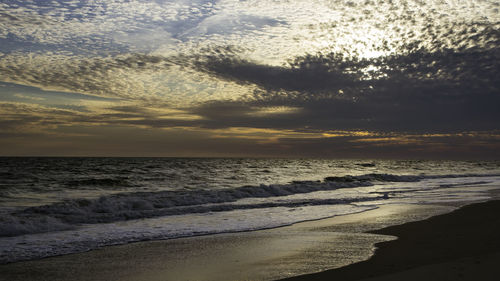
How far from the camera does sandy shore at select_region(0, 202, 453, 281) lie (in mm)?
6449

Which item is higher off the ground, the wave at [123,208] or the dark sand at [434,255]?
the dark sand at [434,255]

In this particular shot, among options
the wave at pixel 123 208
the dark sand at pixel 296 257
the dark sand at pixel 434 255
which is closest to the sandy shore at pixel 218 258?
the dark sand at pixel 296 257

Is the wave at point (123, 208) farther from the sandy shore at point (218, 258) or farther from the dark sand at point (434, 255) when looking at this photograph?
the dark sand at point (434, 255)

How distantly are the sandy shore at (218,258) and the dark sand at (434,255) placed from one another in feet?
1.40

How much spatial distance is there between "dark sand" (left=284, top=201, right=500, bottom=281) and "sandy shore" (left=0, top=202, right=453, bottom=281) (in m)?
0.43

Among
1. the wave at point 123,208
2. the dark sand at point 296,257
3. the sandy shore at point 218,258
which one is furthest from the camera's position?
the wave at point 123,208

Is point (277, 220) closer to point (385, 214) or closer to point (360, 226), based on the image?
point (360, 226)

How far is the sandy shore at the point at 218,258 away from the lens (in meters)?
6.45

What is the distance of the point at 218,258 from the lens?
7520 mm

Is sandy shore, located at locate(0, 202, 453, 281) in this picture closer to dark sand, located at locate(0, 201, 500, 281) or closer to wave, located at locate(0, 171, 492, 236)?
dark sand, located at locate(0, 201, 500, 281)

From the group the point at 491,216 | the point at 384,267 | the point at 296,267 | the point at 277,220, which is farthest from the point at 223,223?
the point at 491,216

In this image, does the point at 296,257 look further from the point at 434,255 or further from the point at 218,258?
the point at 434,255

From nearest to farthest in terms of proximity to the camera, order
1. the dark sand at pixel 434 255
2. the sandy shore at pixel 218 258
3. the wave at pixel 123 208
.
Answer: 1. the dark sand at pixel 434 255
2. the sandy shore at pixel 218 258
3. the wave at pixel 123 208

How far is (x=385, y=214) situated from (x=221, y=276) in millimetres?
9593
